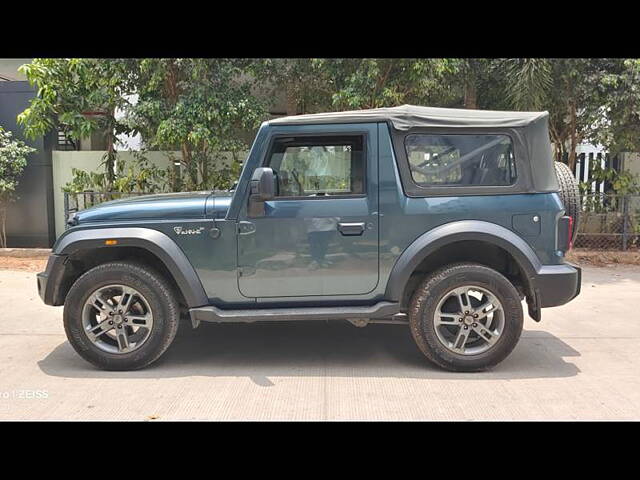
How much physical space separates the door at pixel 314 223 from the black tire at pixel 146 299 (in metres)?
0.68

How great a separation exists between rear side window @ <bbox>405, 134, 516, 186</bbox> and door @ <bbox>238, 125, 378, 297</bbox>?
0.39 m

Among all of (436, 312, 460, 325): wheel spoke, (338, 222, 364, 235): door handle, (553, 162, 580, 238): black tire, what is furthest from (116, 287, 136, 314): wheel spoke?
(553, 162, 580, 238): black tire

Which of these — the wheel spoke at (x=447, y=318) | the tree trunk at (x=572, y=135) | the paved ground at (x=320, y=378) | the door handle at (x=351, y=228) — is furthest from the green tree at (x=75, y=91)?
the tree trunk at (x=572, y=135)

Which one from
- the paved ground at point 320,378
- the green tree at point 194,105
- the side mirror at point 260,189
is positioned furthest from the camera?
the green tree at point 194,105

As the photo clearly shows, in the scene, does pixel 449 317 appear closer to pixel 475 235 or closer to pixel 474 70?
pixel 475 235

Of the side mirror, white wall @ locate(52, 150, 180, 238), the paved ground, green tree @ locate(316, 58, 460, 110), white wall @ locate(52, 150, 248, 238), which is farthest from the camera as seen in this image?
white wall @ locate(52, 150, 180, 238)

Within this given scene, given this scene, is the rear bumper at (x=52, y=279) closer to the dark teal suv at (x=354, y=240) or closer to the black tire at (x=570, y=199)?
the dark teal suv at (x=354, y=240)

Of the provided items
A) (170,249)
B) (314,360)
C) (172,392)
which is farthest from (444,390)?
(170,249)

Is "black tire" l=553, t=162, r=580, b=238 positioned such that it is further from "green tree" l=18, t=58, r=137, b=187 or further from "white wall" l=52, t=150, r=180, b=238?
"white wall" l=52, t=150, r=180, b=238

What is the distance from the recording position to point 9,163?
975 cm

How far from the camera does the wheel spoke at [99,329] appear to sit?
14.3 feet

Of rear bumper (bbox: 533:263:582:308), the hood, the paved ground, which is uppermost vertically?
the hood

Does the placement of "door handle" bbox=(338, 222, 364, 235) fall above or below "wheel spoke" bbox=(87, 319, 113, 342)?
above

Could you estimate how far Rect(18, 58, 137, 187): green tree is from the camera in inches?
345
